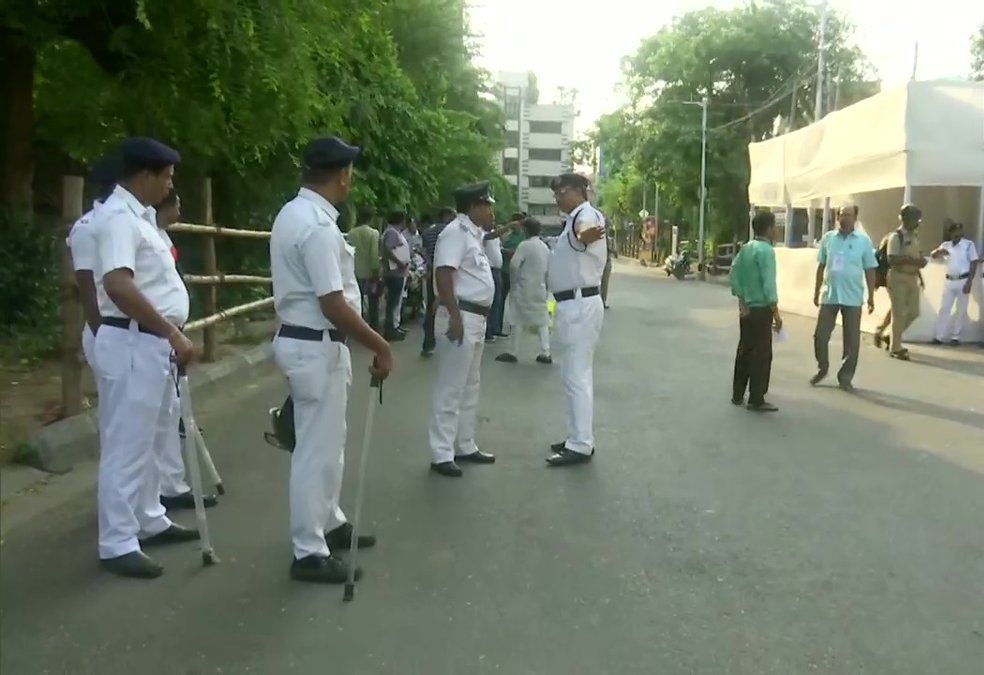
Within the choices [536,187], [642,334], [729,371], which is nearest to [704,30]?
[642,334]

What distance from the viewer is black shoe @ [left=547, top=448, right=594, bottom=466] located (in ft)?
23.5

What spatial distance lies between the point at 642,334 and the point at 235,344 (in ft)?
20.7

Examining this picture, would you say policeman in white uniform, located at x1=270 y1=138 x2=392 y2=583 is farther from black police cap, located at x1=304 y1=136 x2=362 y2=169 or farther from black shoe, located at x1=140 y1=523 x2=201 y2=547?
black shoe, located at x1=140 y1=523 x2=201 y2=547

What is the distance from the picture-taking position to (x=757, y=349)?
937 centimetres

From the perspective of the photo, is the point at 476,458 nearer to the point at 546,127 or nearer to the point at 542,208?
the point at 542,208

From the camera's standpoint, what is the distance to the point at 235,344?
1251 cm

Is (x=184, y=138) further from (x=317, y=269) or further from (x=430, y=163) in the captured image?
(x=430, y=163)

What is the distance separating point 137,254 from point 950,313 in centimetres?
1223

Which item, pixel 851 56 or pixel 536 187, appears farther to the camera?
pixel 536 187

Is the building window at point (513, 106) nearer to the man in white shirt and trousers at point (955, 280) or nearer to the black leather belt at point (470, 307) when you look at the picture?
the man in white shirt and trousers at point (955, 280)

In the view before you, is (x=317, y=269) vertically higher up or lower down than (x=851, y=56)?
lower down

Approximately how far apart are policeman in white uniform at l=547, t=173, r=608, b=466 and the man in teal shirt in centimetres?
406

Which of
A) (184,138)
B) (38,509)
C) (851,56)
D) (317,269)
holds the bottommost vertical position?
(38,509)

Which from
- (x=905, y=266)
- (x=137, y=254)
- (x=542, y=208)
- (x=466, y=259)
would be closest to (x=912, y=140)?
(x=905, y=266)
